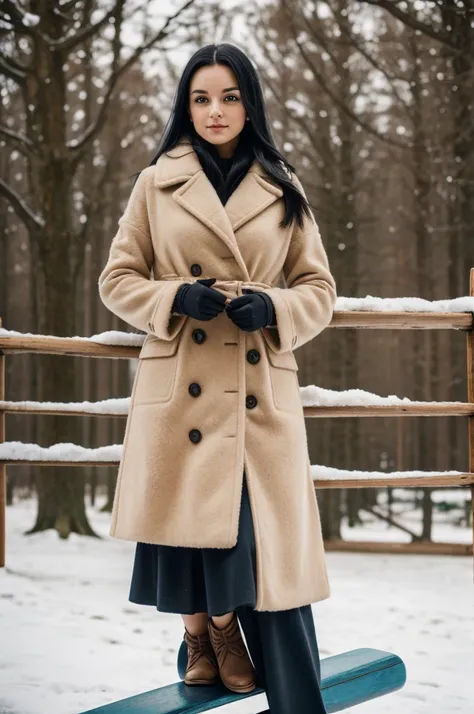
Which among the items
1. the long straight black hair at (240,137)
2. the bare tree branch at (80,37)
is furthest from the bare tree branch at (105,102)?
the long straight black hair at (240,137)

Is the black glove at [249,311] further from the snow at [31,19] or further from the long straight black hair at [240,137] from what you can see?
the snow at [31,19]

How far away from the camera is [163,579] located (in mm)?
2043

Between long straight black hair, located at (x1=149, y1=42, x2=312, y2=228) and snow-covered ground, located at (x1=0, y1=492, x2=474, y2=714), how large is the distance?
1649 mm

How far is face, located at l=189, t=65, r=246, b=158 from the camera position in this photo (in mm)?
2107

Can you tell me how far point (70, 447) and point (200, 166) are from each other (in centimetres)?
161

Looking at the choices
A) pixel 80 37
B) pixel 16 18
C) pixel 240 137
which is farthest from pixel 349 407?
pixel 16 18

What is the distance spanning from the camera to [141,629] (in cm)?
352

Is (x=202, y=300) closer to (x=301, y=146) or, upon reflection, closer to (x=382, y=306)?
(x=382, y=306)

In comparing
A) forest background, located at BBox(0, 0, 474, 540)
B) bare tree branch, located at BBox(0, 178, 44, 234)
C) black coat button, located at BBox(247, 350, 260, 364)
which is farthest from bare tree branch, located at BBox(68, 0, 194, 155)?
black coat button, located at BBox(247, 350, 260, 364)

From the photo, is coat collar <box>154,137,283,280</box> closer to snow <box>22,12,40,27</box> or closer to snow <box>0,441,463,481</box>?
snow <box>0,441,463,481</box>

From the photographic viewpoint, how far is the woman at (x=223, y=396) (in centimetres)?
198

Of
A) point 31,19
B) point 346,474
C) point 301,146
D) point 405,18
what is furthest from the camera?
point 301,146

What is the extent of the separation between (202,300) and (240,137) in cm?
58

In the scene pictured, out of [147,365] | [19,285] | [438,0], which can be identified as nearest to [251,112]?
[147,365]
